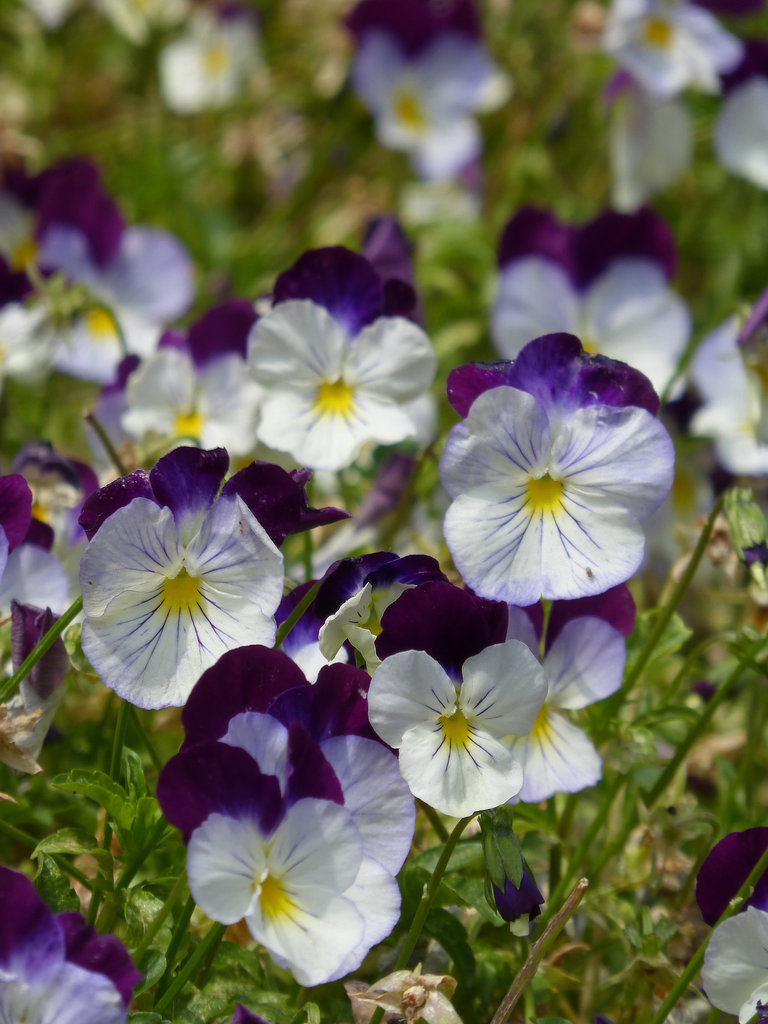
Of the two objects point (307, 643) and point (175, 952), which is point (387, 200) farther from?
point (175, 952)

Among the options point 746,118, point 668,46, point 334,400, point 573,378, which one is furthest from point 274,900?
point 668,46

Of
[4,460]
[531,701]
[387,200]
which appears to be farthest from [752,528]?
[387,200]

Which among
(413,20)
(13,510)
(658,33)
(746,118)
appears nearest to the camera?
(13,510)

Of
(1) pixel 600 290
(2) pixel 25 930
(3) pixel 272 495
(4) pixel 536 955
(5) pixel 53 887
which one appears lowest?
(1) pixel 600 290

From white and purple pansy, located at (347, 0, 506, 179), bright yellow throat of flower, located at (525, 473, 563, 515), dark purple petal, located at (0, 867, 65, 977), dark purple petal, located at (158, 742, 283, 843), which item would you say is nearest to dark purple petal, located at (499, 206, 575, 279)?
white and purple pansy, located at (347, 0, 506, 179)

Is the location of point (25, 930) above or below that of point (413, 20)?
above

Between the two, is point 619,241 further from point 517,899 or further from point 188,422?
point 517,899
